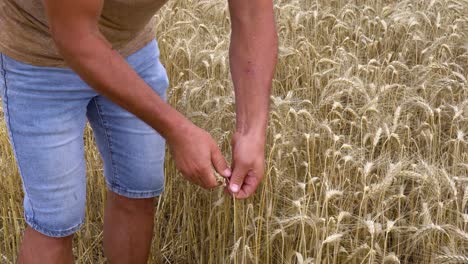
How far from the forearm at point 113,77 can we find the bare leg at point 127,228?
56 cm

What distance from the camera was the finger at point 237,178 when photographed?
1.42m

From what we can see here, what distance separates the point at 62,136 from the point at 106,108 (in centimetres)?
16

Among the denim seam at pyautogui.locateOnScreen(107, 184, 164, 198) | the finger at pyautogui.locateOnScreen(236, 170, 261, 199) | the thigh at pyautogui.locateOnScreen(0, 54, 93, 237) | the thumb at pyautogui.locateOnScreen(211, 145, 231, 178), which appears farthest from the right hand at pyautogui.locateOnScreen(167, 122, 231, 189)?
the denim seam at pyautogui.locateOnScreen(107, 184, 164, 198)

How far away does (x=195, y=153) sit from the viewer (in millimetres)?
1312

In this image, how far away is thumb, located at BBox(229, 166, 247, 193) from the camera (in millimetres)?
1423

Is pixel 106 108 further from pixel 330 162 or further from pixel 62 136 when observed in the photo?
pixel 330 162

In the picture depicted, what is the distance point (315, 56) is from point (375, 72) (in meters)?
0.38

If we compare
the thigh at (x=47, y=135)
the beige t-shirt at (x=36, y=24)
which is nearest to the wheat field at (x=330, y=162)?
the thigh at (x=47, y=135)

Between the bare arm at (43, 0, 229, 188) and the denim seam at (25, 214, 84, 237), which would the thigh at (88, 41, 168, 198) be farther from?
the bare arm at (43, 0, 229, 188)

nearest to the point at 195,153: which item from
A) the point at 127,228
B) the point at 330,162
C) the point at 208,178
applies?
the point at 208,178

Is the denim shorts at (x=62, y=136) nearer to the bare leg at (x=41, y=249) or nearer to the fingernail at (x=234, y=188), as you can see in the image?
the bare leg at (x=41, y=249)

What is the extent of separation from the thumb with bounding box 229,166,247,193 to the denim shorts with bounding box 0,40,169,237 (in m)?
0.34

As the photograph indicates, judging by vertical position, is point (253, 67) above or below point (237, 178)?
above

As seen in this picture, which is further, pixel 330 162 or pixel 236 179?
pixel 330 162
